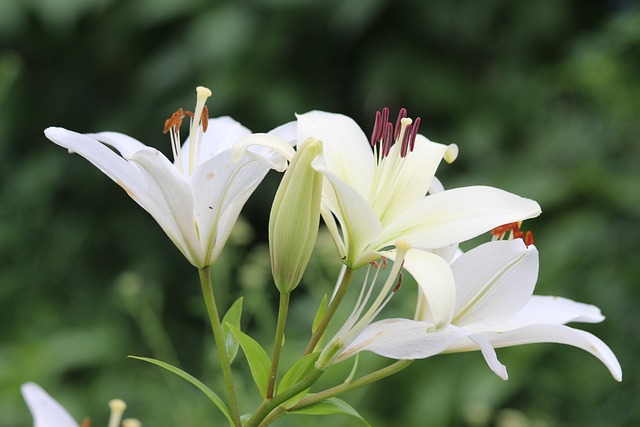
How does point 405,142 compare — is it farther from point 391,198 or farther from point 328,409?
point 328,409

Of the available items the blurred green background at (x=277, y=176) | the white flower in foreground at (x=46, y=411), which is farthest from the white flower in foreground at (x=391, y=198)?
the blurred green background at (x=277, y=176)

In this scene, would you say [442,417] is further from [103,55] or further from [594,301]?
[103,55]

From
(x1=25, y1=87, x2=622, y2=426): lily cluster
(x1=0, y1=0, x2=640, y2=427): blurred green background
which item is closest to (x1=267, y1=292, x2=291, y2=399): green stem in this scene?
(x1=25, y1=87, x2=622, y2=426): lily cluster

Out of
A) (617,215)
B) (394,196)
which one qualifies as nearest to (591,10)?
(617,215)

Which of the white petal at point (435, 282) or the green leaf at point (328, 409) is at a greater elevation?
the white petal at point (435, 282)

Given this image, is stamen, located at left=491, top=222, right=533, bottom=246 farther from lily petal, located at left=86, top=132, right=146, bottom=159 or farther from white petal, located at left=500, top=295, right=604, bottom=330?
lily petal, located at left=86, top=132, right=146, bottom=159

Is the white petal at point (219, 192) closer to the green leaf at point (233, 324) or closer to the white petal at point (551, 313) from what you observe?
the green leaf at point (233, 324)
